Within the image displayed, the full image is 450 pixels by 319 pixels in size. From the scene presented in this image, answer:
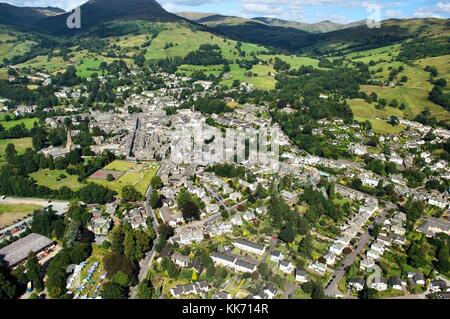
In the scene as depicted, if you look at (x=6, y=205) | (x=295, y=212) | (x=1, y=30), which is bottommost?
(x=6, y=205)

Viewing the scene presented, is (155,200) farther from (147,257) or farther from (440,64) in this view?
(440,64)

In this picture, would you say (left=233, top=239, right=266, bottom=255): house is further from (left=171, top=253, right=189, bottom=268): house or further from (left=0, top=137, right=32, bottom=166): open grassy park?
(left=0, top=137, right=32, bottom=166): open grassy park

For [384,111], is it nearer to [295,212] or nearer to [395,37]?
[295,212]

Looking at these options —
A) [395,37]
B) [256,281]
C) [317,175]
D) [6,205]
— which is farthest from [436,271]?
[395,37]

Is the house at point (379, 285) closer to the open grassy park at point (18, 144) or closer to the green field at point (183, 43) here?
the open grassy park at point (18, 144)

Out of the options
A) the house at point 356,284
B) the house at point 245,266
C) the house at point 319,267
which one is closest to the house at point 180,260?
the house at point 245,266

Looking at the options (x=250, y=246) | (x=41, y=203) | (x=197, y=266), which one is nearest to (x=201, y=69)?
(x=41, y=203)
